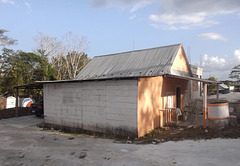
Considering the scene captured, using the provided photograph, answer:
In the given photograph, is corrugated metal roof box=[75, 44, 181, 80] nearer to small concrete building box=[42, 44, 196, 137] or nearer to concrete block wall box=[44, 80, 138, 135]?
small concrete building box=[42, 44, 196, 137]

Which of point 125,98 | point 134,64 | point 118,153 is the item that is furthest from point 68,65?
point 118,153

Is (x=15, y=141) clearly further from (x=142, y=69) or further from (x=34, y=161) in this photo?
(x=142, y=69)

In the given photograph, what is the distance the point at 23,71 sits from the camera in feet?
66.0

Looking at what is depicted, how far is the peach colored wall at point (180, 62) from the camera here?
12.8m

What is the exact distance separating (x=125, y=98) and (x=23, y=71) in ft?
53.8

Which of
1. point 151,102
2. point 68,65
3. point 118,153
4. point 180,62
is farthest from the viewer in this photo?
point 68,65

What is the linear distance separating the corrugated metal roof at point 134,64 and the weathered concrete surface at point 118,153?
5885 mm

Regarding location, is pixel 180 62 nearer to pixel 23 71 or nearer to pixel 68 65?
pixel 23 71

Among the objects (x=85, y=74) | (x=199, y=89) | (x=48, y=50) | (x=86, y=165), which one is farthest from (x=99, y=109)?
(x=48, y=50)

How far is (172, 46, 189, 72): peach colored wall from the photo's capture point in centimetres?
1285

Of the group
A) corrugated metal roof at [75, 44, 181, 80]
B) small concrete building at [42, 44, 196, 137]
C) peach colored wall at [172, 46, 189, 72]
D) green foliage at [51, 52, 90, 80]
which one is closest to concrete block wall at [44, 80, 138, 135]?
small concrete building at [42, 44, 196, 137]

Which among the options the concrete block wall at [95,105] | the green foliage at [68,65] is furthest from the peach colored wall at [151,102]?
the green foliage at [68,65]

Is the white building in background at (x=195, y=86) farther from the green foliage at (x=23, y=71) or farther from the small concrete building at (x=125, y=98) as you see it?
the green foliage at (x=23, y=71)

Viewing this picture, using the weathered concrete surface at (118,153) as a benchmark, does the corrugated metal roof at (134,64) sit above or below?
above
